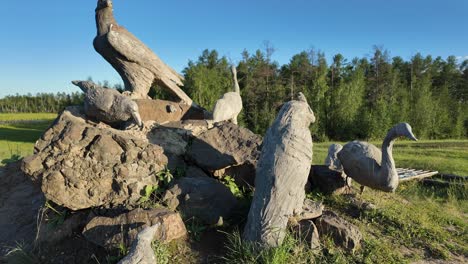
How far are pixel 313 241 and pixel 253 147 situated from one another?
5.04 ft

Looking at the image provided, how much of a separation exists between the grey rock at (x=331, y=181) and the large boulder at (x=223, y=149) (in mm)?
1194

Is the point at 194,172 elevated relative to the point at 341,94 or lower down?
lower down

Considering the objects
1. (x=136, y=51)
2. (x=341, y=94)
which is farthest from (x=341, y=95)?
(x=136, y=51)

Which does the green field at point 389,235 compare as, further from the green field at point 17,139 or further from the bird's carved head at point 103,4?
the green field at point 17,139

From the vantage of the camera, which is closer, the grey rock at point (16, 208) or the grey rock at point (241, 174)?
the grey rock at point (16, 208)

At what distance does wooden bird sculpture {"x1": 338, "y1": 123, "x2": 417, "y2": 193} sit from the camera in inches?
160

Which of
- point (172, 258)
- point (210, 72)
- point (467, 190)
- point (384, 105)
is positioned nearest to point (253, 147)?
point (172, 258)

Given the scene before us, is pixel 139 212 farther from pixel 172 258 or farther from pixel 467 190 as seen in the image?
pixel 467 190

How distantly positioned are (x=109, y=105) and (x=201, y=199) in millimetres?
1818

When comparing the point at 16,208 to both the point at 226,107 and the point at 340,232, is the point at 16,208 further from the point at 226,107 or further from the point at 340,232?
the point at 340,232

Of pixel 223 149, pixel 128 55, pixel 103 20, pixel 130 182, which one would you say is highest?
pixel 103 20

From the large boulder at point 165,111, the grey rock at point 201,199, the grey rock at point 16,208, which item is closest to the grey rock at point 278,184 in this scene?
the grey rock at point 201,199

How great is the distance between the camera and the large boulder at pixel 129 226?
2873 mm

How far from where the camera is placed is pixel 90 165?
3.42 meters
